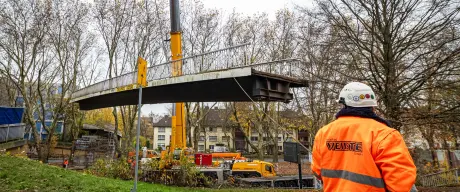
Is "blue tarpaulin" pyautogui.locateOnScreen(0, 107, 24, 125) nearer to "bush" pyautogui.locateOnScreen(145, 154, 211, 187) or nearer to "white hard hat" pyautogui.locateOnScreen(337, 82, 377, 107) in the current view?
"bush" pyautogui.locateOnScreen(145, 154, 211, 187)

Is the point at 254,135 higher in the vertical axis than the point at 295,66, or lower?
lower

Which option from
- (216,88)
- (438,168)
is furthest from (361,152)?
(438,168)

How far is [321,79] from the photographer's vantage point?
12.0 m

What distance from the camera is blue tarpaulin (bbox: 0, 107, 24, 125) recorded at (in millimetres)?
17828

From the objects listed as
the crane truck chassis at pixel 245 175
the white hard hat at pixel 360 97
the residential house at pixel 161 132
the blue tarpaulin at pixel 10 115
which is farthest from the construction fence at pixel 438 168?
the residential house at pixel 161 132

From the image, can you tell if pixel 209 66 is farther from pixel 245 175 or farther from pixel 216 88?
pixel 245 175

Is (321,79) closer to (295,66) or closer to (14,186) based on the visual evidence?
(295,66)

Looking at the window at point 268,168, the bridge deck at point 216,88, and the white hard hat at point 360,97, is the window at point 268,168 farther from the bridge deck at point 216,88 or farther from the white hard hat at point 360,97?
the white hard hat at point 360,97

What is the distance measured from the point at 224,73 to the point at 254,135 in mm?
60165

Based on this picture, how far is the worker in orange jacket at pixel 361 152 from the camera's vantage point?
79.0 inches

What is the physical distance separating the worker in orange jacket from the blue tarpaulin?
70.0 ft

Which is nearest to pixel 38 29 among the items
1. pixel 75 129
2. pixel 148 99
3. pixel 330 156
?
pixel 148 99

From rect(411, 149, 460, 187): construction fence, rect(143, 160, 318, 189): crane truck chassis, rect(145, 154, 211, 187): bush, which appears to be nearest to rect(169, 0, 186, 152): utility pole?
rect(145, 154, 211, 187): bush

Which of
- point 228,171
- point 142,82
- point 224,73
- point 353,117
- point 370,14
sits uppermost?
point 370,14
